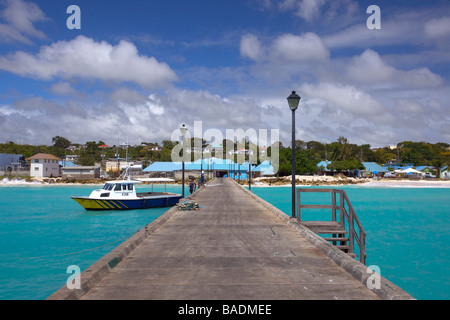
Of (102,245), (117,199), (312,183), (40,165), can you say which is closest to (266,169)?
(312,183)

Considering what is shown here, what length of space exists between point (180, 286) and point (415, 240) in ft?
72.8

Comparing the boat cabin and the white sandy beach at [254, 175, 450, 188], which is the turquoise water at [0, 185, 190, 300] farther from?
the white sandy beach at [254, 175, 450, 188]

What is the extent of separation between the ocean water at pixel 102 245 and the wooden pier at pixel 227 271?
3170 millimetres

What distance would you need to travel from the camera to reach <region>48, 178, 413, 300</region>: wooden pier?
232 inches

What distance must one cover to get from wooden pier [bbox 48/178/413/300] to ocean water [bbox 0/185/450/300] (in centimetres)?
317

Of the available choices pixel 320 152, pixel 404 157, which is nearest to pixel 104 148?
pixel 320 152

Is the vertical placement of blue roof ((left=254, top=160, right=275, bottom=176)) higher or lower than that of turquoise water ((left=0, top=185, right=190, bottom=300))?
higher

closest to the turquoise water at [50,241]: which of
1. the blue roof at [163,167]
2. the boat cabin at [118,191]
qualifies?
the boat cabin at [118,191]

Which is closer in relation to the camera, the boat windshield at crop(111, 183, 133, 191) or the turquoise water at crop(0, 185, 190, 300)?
the turquoise water at crop(0, 185, 190, 300)

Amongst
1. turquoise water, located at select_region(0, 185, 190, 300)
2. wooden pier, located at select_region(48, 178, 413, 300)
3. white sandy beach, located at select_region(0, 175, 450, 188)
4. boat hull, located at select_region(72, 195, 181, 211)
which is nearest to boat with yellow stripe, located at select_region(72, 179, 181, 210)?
boat hull, located at select_region(72, 195, 181, 211)

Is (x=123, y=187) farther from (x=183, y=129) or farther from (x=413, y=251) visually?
(x=413, y=251)

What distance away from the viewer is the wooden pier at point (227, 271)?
19.3 ft

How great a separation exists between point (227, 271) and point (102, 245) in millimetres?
12251
